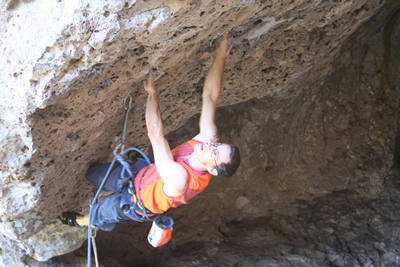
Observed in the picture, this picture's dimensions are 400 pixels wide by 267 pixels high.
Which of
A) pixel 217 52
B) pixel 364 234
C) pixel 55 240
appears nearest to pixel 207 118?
pixel 217 52

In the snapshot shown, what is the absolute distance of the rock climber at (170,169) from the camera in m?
1.80

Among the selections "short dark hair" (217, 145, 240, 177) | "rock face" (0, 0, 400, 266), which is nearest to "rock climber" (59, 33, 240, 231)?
"short dark hair" (217, 145, 240, 177)

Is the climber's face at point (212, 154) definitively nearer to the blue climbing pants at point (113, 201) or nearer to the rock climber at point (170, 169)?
the rock climber at point (170, 169)

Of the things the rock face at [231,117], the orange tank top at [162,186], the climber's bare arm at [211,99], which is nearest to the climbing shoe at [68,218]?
the rock face at [231,117]

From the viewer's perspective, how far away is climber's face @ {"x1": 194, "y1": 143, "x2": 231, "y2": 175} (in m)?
1.78

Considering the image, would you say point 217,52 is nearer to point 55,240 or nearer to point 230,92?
point 230,92

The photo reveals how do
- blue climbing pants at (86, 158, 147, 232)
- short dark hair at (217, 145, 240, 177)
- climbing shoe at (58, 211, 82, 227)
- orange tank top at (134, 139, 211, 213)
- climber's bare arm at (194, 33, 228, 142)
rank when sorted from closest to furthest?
short dark hair at (217, 145, 240, 177)
orange tank top at (134, 139, 211, 213)
climber's bare arm at (194, 33, 228, 142)
blue climbing pants at (86, 158, 147, 232)
climbing shoe at (58, 211, 82, 227)

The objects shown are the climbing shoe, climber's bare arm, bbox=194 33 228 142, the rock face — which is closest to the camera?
the rock face

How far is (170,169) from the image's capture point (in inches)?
71.3

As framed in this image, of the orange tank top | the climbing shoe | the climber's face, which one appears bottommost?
the climbing shoe

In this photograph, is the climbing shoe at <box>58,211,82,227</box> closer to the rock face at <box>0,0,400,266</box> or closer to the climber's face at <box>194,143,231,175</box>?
the rock face at <box>0,0,400,266</box>

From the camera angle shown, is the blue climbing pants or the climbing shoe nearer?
the blue climbing pants

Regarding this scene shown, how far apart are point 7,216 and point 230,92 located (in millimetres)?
1846

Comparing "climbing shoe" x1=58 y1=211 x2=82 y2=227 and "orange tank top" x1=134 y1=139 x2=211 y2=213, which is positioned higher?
"orange tank top" x1=134 y1=139 x2=211 y2=213
